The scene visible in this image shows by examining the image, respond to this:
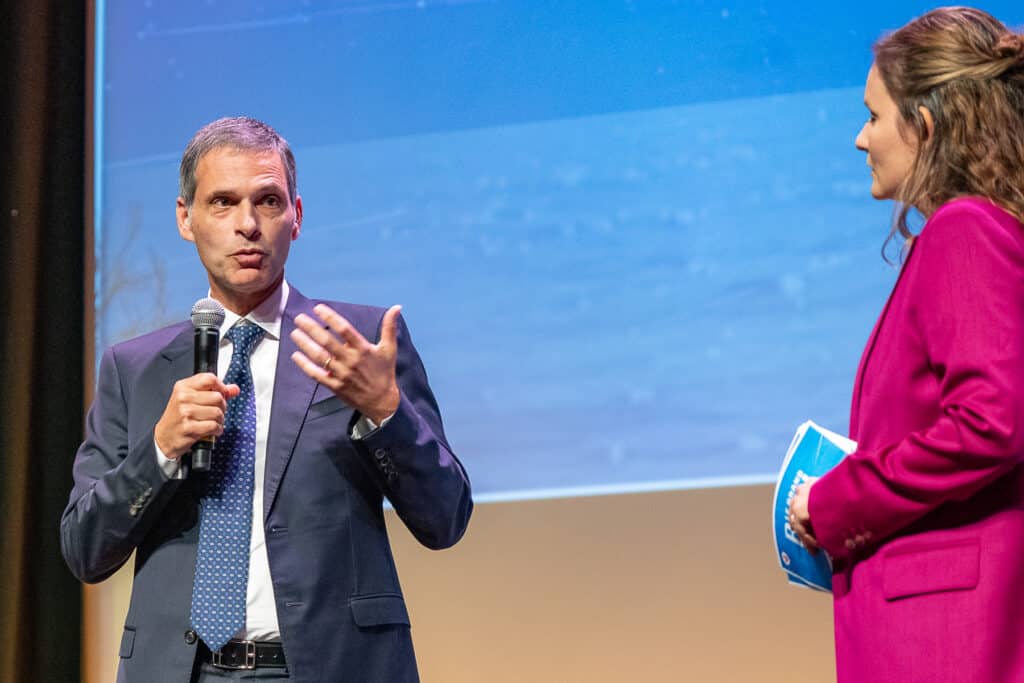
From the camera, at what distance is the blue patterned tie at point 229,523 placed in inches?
69.3

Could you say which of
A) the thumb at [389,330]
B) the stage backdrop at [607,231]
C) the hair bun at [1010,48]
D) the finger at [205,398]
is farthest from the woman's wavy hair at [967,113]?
the stage backdrop at [607,231]

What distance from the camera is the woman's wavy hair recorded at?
5.28 feet

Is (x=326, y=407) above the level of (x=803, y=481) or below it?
above

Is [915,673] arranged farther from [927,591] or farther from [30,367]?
[30,367]

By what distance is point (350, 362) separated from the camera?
1.74 m

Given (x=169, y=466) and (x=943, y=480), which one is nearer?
(x=943, y=480)

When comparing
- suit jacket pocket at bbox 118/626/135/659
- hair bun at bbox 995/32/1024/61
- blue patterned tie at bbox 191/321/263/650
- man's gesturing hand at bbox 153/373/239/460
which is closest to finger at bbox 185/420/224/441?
man's gesturing hand at bbox 153/373/239/460

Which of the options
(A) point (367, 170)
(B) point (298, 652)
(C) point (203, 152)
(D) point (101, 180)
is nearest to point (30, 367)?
(D) point (101, 180)

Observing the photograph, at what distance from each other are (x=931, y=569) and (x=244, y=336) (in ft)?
3.78

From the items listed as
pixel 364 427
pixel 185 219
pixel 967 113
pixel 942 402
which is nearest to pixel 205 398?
pixel 364 427

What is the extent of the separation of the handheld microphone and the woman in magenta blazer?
883 mm

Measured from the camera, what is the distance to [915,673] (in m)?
1.52

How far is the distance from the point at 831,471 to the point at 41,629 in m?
2.97

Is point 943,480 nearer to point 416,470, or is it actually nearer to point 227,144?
point 416,470
